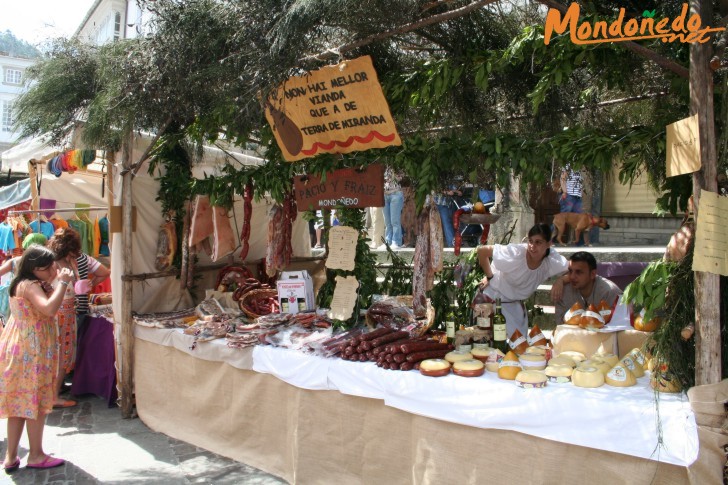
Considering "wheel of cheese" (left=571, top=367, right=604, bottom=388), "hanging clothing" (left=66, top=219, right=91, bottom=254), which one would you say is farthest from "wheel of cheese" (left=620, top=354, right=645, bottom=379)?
"hanging clothing" (left=66, top=219, right=91, bottom=254)

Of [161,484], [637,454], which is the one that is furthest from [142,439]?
[637,454]

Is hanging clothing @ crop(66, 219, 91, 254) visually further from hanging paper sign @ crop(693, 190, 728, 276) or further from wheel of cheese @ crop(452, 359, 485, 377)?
hanging paper sign @ crop(693, 190, 728, 276)

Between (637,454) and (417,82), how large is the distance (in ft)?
9.50

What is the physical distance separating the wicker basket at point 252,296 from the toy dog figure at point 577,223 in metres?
5.99

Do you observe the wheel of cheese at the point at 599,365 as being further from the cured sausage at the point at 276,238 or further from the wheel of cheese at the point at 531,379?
the cured sausage at the point at 276,238

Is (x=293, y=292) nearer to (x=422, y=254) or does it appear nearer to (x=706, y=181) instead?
(x=422, y=254)

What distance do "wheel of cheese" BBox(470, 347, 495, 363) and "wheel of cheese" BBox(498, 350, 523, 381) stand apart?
21 centimetres

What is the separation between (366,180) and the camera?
468 centimetres

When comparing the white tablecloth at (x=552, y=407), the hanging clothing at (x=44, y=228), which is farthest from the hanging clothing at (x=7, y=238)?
the white tablecloth at (x=552, y=407)

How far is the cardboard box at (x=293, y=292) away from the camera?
5540 mm

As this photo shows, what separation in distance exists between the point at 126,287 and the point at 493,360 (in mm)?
3883

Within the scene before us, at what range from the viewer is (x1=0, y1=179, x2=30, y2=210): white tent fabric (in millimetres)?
9820

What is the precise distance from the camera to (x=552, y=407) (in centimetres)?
304

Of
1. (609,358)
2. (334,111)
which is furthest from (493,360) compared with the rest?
(334,111)
